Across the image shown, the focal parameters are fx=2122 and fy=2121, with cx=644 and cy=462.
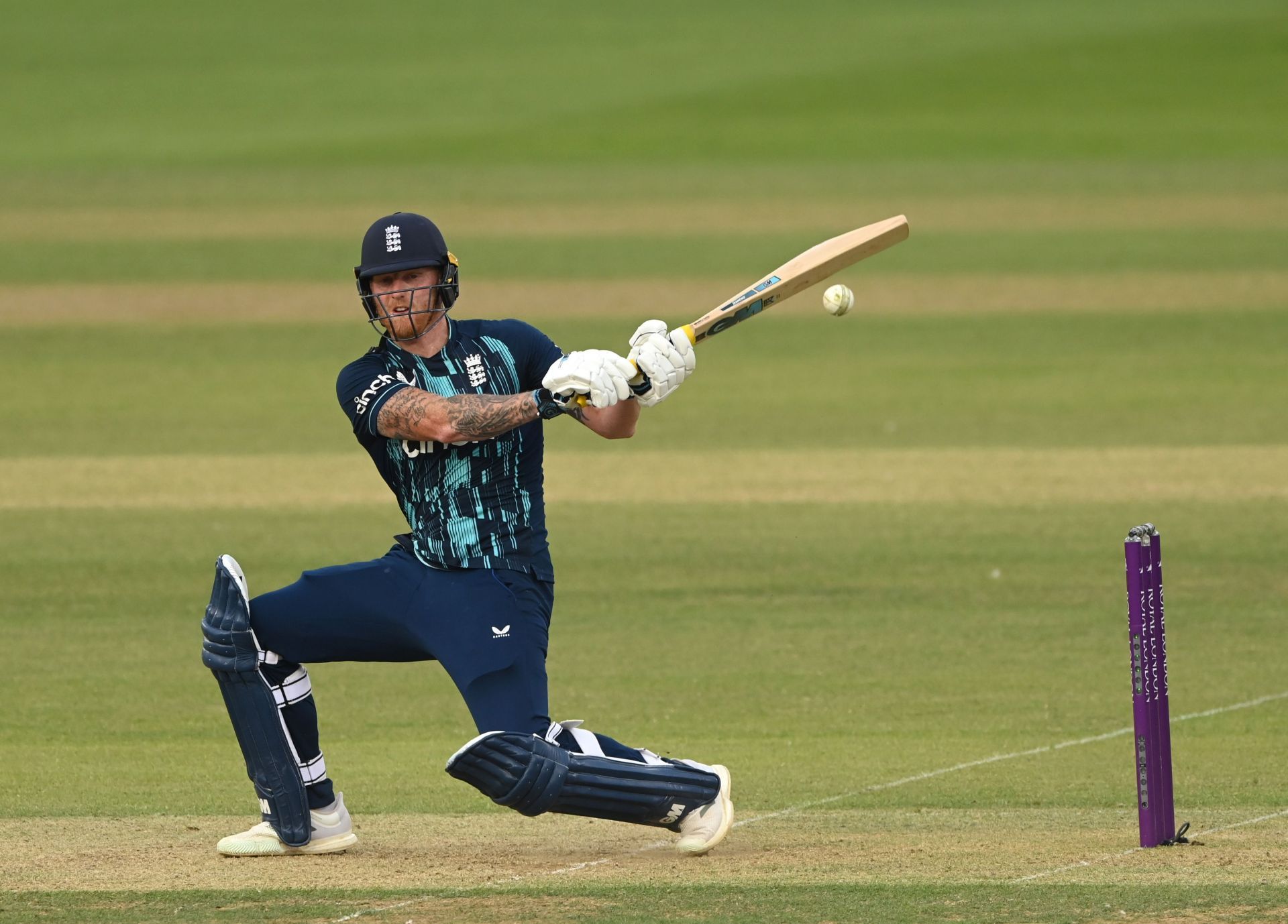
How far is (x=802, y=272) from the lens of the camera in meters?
6.71

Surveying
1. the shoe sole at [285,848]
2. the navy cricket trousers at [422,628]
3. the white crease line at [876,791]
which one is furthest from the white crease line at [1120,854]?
the shoe sole at [285,848]

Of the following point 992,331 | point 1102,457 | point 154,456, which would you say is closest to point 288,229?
point 992,331

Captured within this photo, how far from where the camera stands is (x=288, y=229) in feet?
103

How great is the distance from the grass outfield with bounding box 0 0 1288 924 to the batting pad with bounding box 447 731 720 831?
7.2 inches

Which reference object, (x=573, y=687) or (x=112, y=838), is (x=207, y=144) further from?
(x=112, y=838)

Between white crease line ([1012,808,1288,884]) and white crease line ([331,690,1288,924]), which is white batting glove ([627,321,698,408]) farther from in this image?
white crease line ([1012,808,1288,884])

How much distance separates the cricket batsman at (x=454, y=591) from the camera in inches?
236

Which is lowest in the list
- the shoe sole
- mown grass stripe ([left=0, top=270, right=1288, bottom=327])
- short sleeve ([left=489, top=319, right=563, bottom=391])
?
the shoe sole

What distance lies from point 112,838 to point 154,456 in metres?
11.1

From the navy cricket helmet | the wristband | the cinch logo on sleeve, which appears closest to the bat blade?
the wristband

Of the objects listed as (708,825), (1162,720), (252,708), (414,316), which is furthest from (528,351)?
(1162,720)

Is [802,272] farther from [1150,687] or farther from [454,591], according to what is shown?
[1150,687]

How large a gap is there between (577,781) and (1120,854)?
5.09ft

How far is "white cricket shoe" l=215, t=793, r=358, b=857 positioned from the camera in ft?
20.7
